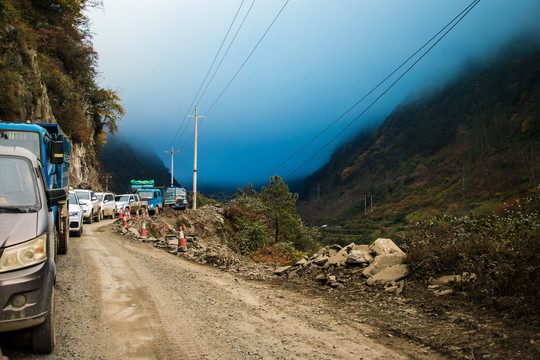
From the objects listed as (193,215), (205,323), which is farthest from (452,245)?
(193,215)

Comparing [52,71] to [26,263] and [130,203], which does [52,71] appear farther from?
[26,263]

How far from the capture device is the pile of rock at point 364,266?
7.61m

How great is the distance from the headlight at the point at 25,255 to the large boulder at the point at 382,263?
6301 millimetres

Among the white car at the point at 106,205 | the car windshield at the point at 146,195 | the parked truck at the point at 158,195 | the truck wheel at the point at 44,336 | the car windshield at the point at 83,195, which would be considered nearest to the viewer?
the truck wheel at the point at 44,336

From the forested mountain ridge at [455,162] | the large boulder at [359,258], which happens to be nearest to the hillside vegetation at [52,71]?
the large boulder at [359,258]

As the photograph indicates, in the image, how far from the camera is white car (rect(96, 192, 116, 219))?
26.1 metres

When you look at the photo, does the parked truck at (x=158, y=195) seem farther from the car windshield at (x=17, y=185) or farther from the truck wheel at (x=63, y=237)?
the car windshield at (x=17, y=185)

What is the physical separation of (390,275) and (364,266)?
1.09 metres

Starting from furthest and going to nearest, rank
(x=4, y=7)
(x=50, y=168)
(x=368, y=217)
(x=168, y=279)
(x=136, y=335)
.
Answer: (x=368, y=217) → (x=4, y=7) → (x=50, y=168) → (x=168, y=279) → (x=136, y=335)

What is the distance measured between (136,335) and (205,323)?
0.99 meters

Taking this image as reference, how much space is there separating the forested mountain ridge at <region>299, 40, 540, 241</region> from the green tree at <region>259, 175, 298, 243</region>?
55125 millimetres

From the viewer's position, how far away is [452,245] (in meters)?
7.13

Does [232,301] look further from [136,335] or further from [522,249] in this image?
[522,249]

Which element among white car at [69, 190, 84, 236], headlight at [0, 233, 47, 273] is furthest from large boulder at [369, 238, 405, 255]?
white car at [69, 190, 84, 236]
